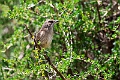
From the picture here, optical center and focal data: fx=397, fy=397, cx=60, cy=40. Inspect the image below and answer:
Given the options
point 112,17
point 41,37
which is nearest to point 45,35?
point 41,37

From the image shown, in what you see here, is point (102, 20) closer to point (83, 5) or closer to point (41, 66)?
point (83, 5)

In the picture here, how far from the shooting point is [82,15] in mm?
4316

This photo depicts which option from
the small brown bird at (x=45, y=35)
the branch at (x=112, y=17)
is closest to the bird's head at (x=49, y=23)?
the small brown bird at (x=45, y=35)

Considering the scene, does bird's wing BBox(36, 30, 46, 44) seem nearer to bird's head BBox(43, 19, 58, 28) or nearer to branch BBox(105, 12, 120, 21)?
bird's head BBox(43, 19, 58, 28)

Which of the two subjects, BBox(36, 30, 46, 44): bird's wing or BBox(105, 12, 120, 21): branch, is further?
BBox(105, 12, 120, 21): branch

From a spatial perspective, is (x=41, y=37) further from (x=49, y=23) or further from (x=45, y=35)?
(x=49, y=23)

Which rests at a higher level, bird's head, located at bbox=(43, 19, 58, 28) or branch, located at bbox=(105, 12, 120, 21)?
bird's head, located at bbox=(43, 19, 58, 28)

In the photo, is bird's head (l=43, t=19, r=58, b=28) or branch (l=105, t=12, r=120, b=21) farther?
branch (l=105, t=12, r=120, b=21)

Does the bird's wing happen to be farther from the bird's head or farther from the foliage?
the foliage

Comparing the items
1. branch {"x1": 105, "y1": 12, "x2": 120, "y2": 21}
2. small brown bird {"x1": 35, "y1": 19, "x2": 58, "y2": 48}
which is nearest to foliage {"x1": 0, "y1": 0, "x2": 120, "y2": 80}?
branch {"x1": 105, "y1": 12, "x2": 120, "y2": 21}

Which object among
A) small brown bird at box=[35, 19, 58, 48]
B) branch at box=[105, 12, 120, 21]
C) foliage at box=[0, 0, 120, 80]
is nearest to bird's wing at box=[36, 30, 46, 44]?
small brown bird at box=[35, 19, 58, 48]

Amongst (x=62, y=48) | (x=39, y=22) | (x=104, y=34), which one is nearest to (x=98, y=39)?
(x=104, y=34)

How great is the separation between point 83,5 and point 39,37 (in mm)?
1014

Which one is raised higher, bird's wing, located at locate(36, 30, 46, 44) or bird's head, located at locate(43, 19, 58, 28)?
bird's head, located at locate(43, 19, 58, 28)
